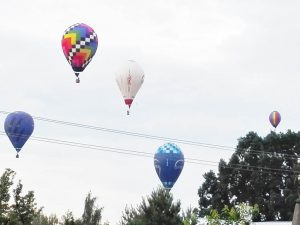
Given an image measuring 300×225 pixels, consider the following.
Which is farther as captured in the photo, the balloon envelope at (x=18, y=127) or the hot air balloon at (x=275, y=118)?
the hot air balloon at (x=275, y=118)

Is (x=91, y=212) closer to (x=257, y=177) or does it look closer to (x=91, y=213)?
(x=91, y=213)

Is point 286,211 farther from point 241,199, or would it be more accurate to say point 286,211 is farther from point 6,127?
point 6,127

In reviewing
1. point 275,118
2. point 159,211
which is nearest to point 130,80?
point 159,211

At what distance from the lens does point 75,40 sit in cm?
4503

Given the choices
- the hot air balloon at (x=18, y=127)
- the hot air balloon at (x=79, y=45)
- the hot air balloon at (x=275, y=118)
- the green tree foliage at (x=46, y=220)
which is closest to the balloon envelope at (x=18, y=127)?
the hot air balloon at (x=18, y=127)

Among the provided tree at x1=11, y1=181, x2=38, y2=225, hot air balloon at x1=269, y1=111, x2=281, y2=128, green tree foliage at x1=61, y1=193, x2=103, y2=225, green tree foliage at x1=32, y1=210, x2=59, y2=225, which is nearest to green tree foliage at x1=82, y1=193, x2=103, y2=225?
green tree foliage at x1=61, y1=193, x2=103, y2=225

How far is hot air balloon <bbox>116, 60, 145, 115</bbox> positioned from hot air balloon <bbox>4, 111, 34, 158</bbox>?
6.17m

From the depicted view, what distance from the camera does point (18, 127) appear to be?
46.0m

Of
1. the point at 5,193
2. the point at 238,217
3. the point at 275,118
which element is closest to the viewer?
the point at 238,217

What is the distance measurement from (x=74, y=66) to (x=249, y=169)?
4979cm

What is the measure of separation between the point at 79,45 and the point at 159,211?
17567 millimetres

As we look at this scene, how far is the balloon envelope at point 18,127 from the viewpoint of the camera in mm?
45188

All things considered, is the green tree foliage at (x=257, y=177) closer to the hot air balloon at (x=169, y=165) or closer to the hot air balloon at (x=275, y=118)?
the hot air balloon at (x=275, y=118)

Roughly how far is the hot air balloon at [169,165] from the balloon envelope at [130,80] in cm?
756
